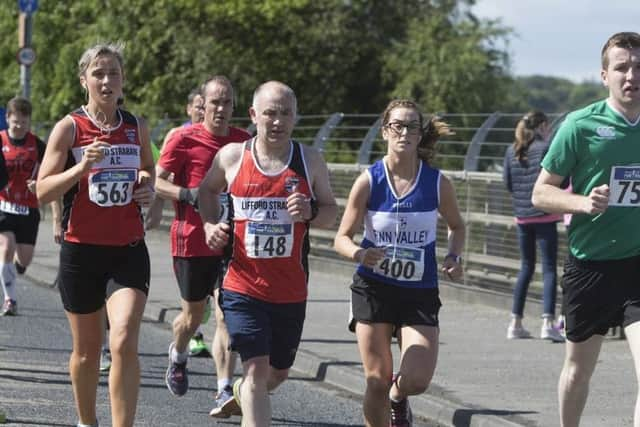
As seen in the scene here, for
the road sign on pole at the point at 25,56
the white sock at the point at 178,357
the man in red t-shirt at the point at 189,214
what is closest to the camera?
the man in red t-shirt at the point at 189,214

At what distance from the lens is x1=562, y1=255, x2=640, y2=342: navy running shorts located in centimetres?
687

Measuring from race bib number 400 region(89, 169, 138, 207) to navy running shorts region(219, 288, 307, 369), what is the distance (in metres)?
0.74

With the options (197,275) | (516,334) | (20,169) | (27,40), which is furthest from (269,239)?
(27,40)

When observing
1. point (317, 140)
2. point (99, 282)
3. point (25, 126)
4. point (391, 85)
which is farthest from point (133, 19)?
point (99, 282)

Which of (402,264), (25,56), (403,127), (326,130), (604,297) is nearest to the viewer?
(604,297)

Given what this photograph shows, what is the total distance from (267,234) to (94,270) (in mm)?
1004

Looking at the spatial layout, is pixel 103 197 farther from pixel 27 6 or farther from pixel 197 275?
pixel 27 6

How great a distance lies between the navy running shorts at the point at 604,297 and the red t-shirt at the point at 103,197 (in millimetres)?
2250

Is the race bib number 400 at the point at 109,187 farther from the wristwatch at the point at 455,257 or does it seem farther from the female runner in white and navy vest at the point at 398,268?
the wristwatch at the point at 455,257

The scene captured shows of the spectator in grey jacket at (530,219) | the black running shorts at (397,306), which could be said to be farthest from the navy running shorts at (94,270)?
the spectator in grey jacket at (530,219)

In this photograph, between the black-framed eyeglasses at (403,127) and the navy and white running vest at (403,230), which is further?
the black-framed eyeglasses at (403,127)

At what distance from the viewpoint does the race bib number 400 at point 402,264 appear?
7.51 metres

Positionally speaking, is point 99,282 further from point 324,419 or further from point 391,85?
point 391,85

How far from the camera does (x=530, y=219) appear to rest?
42.7 ft
